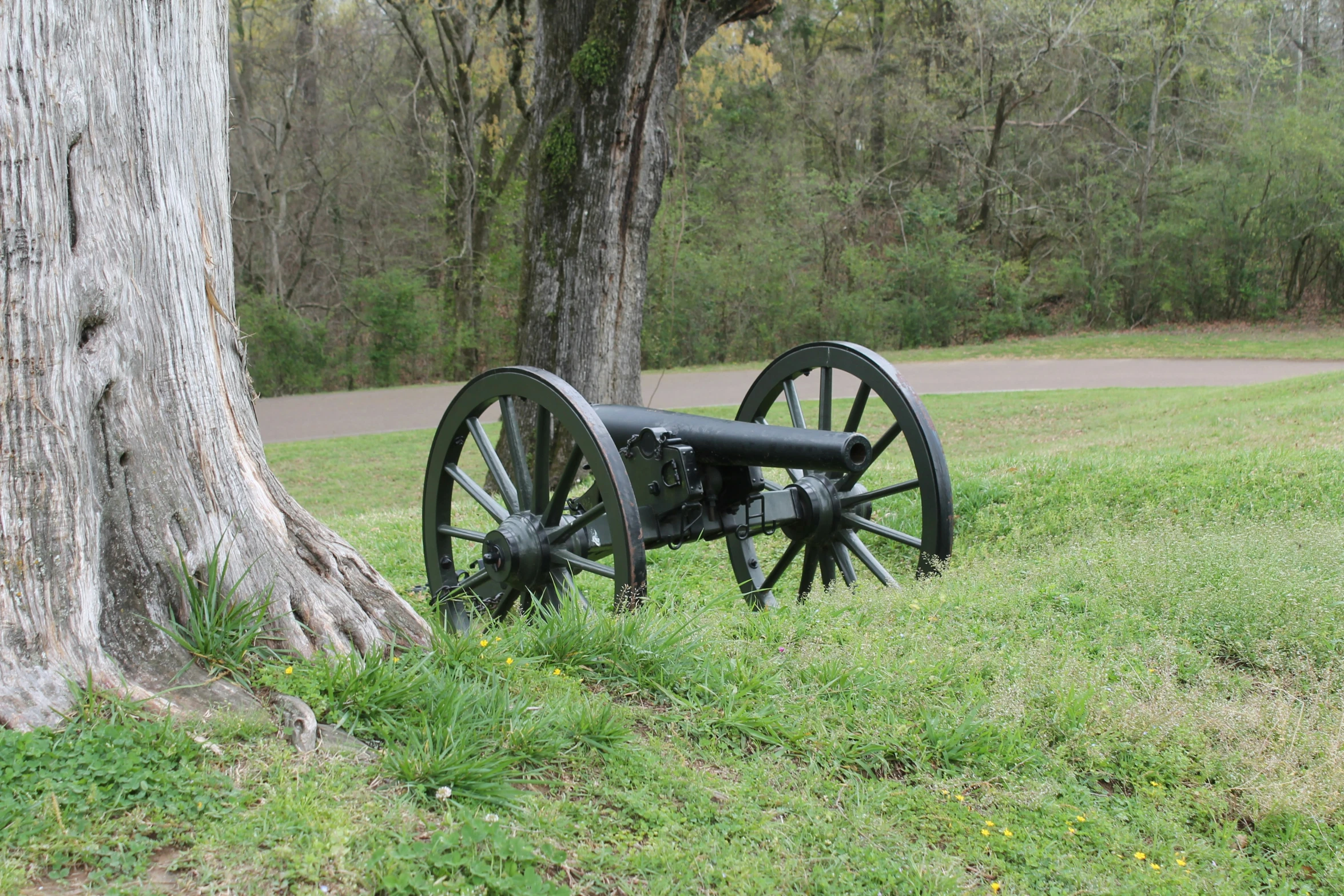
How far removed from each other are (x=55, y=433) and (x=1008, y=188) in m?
28.3

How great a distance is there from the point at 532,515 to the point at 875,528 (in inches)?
62.8

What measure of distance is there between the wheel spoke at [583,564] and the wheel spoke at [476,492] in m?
0.36

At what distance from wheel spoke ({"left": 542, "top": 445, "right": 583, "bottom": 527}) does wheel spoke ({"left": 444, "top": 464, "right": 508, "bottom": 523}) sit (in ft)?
0.80

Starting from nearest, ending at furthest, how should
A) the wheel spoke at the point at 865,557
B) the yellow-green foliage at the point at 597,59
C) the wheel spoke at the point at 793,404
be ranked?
the wheel spoke at the point at 865,557 < the wheel spoke at the point at 793,404 < the yellow-green foliage at the point at 597,59

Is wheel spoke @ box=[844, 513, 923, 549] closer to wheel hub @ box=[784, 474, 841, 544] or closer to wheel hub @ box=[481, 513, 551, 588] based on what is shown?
wheel hub @ box=[784, 474, 841, 544]

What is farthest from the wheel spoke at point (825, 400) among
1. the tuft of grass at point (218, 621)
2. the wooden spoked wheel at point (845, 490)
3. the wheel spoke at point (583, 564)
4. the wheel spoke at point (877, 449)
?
the tuft of grass at point (218, 621)

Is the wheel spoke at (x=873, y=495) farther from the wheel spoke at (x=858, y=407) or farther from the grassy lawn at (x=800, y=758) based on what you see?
the grassy lawn at (x=800, y=758)

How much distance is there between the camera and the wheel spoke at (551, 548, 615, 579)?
3.95 meters

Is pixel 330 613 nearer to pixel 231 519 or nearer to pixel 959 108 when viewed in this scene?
pixel 231 519

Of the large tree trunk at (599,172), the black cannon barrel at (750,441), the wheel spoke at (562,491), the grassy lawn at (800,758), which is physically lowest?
the grassy lawn at (800,758)

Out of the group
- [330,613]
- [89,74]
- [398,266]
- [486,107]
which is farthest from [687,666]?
[398,266]

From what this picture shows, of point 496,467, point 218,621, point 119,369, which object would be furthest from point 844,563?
point 119,369

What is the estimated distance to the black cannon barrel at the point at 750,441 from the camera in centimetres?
393

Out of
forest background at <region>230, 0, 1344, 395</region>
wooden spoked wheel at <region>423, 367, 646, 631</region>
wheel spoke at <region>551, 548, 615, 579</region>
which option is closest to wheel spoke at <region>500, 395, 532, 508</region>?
wooden spoked wheel at <region>423, 367, 646, 631</region>
